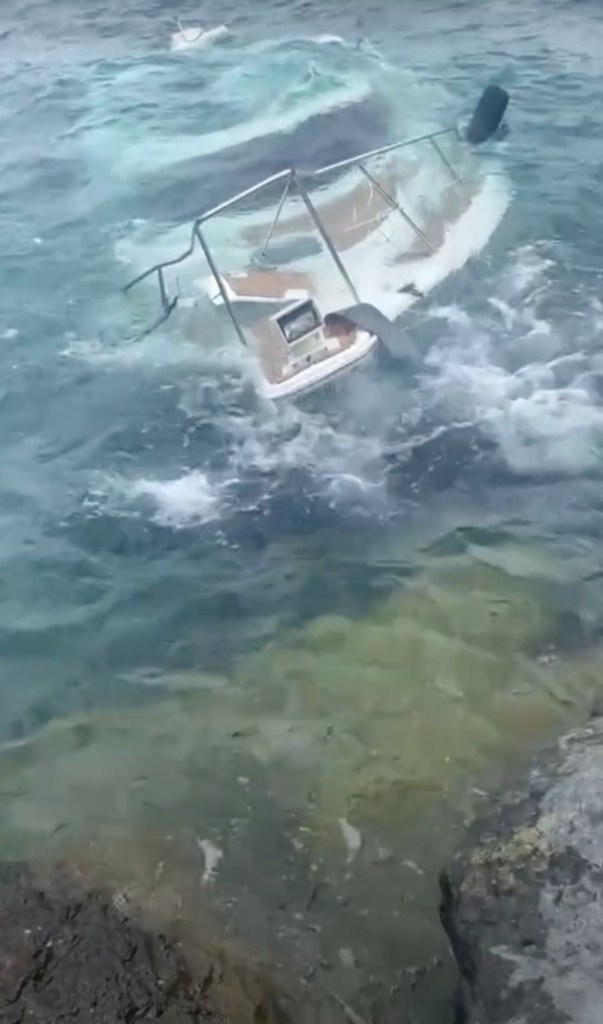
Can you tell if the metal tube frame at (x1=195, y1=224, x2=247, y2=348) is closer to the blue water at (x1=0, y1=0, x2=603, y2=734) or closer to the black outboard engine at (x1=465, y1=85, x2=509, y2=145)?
the blue water at (x1=0, y1=0, x2=603, y2=734)

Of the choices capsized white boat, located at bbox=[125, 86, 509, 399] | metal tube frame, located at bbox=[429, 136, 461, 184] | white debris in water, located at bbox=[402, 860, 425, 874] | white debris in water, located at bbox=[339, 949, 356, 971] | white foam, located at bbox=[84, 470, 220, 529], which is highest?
metal tube frame, located at bbox=[429, 136, 461, 184]

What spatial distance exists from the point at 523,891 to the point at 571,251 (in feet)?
39.2

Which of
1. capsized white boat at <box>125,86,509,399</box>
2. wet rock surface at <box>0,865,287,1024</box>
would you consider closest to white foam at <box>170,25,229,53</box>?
capsized white boat at <box>125,86,509,399</box>

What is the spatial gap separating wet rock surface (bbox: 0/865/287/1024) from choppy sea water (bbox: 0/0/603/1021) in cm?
60

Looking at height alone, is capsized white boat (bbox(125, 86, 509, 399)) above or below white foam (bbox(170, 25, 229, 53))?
below

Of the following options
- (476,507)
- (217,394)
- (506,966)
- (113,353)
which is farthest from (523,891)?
(113,353)

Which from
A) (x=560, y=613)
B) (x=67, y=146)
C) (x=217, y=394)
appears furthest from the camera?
(x=67, y=146)

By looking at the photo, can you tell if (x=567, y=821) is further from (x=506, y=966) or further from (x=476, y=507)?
(x=476, y=507)

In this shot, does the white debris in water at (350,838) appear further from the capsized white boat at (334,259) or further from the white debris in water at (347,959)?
the capsized white boat at (334,259)

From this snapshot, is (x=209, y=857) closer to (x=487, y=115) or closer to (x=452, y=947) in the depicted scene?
(x=452, y=947)

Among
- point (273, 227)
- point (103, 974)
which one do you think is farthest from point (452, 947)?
point (273, 227)

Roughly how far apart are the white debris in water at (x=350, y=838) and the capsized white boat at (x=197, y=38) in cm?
2051

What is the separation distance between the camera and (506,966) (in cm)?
833

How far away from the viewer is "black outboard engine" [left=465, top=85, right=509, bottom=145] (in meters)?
20.1
